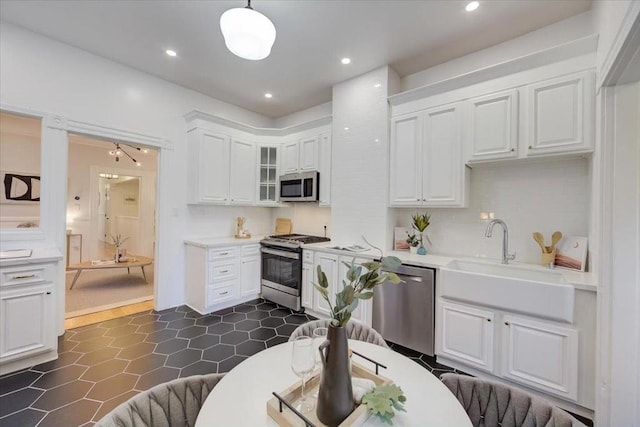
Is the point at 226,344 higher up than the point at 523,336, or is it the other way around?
the point at 523,336

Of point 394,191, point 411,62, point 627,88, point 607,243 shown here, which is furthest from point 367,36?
point 607,243

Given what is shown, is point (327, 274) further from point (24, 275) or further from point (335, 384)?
point (24, 275)

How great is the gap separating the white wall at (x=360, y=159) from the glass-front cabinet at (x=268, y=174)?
4.00ft

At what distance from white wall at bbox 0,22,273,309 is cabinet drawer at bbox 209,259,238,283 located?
67cm

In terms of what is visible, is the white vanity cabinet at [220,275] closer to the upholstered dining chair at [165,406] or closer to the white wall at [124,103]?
the white wall at [124,103]

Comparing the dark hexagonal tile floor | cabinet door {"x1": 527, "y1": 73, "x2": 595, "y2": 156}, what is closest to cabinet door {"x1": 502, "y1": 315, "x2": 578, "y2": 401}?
the dark hexagonal tile floor

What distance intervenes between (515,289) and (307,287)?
2.27 m

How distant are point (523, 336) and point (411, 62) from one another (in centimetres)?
301

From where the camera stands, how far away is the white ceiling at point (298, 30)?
2334 mm

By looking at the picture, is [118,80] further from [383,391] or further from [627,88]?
[627,88]

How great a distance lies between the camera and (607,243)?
163 cm

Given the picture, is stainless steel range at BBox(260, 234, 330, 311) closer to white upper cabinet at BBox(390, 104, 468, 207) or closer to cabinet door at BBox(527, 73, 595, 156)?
white upper cabinet at BBox(390, 104, 468, 207)

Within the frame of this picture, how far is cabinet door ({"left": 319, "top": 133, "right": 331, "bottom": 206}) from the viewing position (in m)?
3.83

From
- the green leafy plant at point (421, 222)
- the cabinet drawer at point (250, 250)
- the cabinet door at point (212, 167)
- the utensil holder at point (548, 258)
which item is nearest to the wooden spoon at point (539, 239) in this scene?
the utensil holder at point (548, 258)
